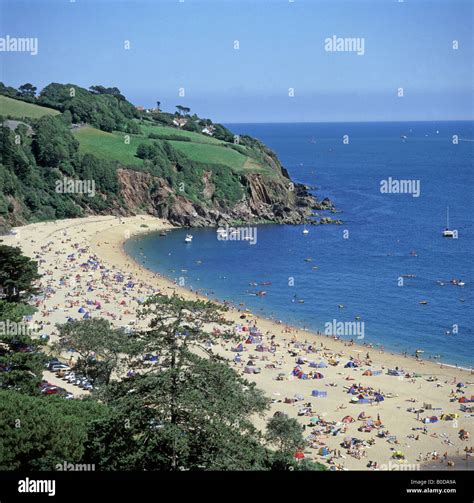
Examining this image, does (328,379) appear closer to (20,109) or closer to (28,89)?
(20,109)

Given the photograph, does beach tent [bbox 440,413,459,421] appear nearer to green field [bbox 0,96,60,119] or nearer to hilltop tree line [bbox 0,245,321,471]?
hilltop tree line [bbox 0,245,321,471]

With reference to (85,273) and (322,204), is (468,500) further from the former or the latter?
(322,204)

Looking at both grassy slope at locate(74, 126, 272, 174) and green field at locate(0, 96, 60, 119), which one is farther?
green field at locate(0, 96, 60, 119)

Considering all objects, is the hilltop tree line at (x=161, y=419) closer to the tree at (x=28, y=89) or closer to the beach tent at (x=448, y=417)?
the beach tent at (x=448, y=417)

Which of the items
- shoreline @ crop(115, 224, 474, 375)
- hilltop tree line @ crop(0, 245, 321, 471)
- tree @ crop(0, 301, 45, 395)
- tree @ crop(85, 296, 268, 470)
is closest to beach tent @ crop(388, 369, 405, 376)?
shoreline @ crop(115, 224, 474, 375)

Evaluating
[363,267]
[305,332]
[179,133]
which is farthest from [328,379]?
[179,133]

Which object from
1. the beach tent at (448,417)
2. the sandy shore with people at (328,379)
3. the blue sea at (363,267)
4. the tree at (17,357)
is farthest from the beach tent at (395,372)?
the tree at (17,357)

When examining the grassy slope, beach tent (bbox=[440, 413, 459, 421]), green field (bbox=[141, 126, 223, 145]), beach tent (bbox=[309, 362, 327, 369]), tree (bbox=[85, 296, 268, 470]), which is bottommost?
beach tent (bbox=[440, 413, 459, 421])

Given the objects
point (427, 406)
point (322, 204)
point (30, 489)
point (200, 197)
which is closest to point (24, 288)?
point (427, 406)
